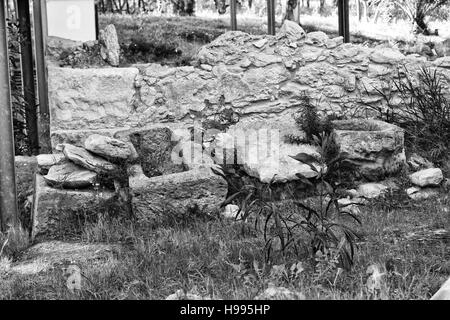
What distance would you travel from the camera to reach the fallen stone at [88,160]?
6.55 m

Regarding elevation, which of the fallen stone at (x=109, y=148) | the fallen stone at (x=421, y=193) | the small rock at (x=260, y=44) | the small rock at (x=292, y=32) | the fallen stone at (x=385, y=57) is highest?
the small rock at (x=292, y=32)

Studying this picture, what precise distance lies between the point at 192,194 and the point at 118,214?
27.0 inches

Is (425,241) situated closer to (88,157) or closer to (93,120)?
(88,157)

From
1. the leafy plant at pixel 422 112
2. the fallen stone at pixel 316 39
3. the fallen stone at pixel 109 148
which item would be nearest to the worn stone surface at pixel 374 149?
the leafy plant at pixel 422 112

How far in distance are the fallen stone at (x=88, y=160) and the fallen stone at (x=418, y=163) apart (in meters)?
3.15

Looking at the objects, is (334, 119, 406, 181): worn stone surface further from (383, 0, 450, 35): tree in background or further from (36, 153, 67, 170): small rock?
(36, 153, 67, 170): small rock

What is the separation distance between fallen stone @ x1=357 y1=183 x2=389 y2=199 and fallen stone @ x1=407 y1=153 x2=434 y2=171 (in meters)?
0.64

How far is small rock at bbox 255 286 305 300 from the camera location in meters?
3.69

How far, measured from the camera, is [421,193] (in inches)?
274

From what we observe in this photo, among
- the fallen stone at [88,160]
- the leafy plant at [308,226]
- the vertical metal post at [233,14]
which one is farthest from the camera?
the vertical metal post at [233,14]

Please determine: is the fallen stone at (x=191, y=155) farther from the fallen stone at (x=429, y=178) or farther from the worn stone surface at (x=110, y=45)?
the fallen stone at (x=429, y=178)

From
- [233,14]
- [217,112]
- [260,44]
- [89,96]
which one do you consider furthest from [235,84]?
[89,96]

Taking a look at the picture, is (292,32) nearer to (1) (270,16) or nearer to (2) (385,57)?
(1) (270,16)

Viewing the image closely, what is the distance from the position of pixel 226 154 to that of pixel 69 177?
1.67 metres
